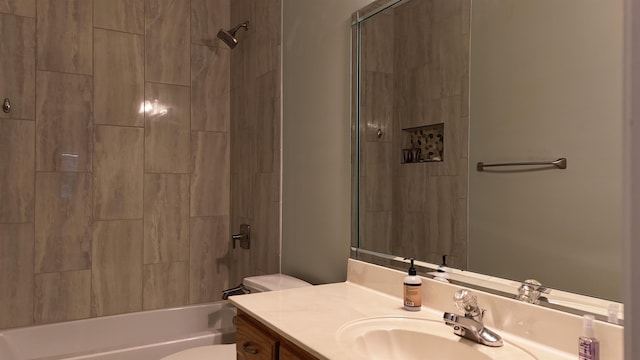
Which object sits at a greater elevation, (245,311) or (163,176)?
(163,176)

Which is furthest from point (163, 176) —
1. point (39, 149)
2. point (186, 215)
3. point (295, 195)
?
point (295, 195)

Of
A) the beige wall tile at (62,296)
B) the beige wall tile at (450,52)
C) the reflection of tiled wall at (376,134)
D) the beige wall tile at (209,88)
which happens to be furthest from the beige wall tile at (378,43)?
the beige wall tile at (62,296)

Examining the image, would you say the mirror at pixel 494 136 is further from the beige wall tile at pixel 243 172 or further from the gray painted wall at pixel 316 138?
the beige wall tile at pixel 243 172

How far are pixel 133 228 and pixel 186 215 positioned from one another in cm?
33

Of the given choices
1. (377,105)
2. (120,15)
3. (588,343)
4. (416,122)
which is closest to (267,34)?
(120,15)

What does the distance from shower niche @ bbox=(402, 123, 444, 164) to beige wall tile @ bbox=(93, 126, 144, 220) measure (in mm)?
1864

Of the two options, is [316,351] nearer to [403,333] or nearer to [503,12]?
[403,333]

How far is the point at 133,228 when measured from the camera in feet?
9.14

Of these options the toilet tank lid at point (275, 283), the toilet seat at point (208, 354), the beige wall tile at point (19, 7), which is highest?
the beige wall tile at point (19, 7)

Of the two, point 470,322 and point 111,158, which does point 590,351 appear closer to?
point 470,322

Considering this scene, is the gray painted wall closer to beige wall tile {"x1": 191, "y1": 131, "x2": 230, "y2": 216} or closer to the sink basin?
the sink basin

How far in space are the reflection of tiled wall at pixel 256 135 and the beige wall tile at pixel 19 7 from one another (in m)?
1.13

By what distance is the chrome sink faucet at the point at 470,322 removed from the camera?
106cm

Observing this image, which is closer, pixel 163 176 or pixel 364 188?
pixel 364 188
